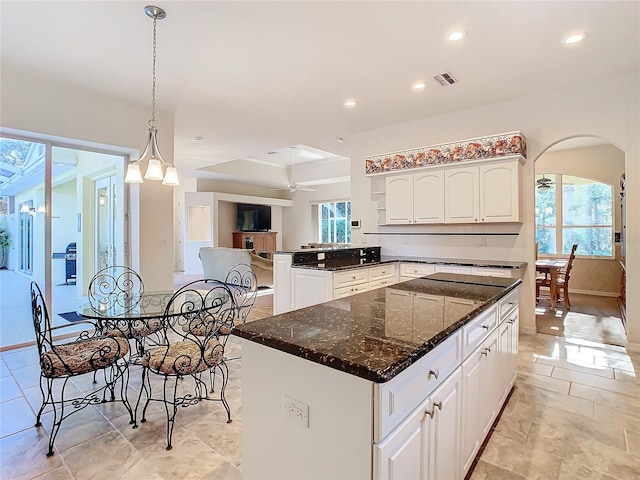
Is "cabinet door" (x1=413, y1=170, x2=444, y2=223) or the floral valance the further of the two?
"cabinet door" (x1=413, y1=170, x2=444, y2=223)

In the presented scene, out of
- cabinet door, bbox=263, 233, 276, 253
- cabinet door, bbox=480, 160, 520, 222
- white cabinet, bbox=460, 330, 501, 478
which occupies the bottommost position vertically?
white cabinet, bbox=460, 330, 501, 478

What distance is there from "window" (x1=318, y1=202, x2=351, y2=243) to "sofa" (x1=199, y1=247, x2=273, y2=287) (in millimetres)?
4626

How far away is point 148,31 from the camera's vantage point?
2.79 meters

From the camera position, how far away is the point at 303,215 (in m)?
12.0

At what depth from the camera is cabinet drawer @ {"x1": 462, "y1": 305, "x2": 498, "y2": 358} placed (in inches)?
62.2

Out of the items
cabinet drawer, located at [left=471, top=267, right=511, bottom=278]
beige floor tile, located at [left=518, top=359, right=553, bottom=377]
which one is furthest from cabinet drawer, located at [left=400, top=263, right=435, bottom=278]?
beige floor tile, located at [left=518, top=359, right=553, bottom=377]

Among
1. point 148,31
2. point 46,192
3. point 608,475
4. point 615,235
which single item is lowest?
point 608,475

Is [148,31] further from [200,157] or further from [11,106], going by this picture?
[200,157]

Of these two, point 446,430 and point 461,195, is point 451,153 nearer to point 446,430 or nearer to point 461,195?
point 461,195

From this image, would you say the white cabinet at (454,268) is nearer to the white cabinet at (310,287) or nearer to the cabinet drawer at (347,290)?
the cabinet drawer at (347,290)

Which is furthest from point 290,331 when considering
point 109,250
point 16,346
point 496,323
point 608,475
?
point 109,250

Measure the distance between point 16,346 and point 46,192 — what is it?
174 centimetres

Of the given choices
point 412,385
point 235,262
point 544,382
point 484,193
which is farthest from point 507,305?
point 235,262

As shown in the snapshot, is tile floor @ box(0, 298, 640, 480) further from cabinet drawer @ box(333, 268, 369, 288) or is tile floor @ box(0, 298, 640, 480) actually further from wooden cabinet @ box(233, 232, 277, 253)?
wooden cabinet @ box(233, 232, 277, 253)
